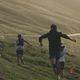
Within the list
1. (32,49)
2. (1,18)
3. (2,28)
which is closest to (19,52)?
(32,49)

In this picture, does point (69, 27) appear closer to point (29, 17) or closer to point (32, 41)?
point (29, 17)

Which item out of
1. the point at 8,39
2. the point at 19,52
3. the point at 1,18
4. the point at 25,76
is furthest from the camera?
the point at 1,18

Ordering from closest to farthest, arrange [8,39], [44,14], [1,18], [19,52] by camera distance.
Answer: [19,52] → [8,39] → [1,18] → [44,14]

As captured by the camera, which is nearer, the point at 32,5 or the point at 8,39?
the point at 8,39

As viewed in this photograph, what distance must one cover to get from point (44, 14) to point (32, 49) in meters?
32.3

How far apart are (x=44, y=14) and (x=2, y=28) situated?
18.0m

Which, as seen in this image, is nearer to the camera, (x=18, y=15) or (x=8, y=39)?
(x=8, y=39)

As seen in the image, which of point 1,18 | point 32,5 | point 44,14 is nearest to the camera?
point 1,18

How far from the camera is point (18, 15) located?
6147 centimetres

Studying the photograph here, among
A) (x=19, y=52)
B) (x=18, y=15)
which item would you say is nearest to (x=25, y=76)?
(x=19, y=52)

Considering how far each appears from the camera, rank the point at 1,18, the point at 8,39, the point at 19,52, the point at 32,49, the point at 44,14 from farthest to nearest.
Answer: the point at 44,14, the point at 1,18, the point at 8,39, the point at 32,49, the point at 19,52

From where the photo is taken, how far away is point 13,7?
64938 mm

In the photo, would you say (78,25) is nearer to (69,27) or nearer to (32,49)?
(69,27)

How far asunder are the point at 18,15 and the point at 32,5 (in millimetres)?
10072
